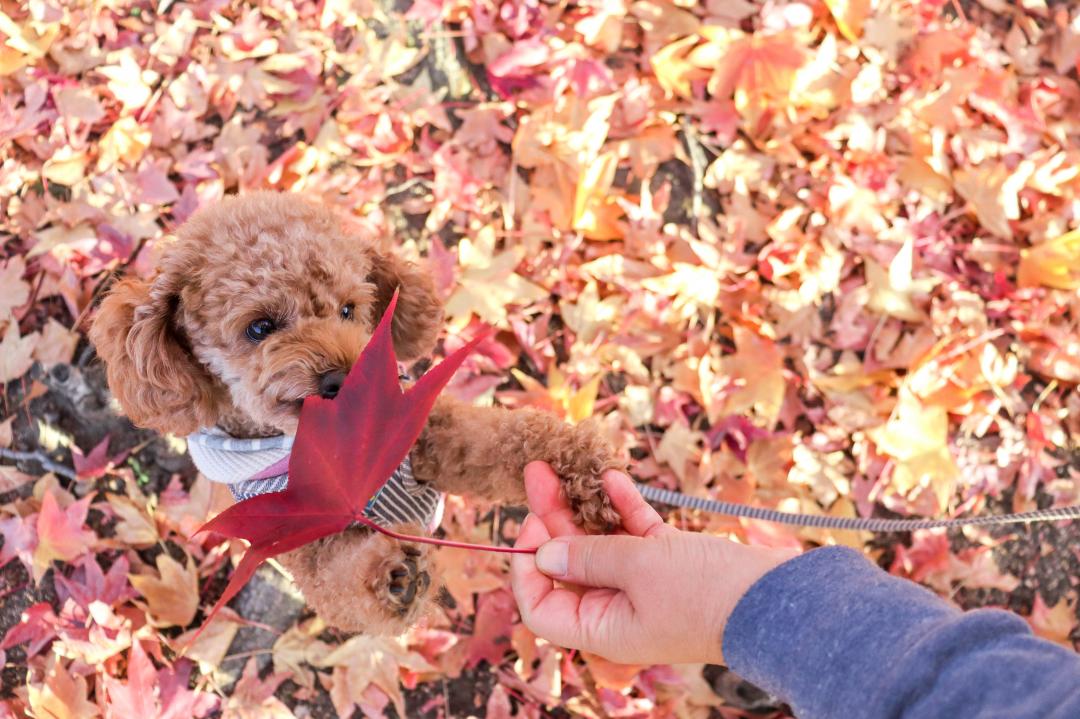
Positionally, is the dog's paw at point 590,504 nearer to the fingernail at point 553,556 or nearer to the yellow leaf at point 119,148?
the fingernail at point 553,556

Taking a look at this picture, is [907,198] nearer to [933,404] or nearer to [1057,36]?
[933,404]

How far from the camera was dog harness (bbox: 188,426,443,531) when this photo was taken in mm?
→ 1600

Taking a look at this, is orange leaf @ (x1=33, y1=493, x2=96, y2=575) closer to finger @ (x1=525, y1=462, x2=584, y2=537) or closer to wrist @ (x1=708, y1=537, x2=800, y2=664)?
finger @ (x1=525, y1=462, x2=584, y2=537)

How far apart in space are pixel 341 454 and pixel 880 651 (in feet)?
2.61

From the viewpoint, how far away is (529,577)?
1.42 meters

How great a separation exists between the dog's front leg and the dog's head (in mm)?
321

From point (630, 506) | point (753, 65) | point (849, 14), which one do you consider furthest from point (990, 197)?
point (630, 506)

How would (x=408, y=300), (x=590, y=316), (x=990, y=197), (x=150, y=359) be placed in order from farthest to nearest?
(x=990, y=197) < (x=590, y=316) < (x=408, y=300) < (x=150, y=359)

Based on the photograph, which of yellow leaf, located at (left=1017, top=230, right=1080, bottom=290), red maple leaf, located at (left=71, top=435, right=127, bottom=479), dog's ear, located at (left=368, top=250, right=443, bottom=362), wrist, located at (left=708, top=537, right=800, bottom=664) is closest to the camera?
wrist, located at (left=708, top=537, right=800, bottom=664)

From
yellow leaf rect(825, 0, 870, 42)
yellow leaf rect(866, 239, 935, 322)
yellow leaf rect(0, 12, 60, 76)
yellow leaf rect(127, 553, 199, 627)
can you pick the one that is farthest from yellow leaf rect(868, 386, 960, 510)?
yellow leaf rect(0, 12, 60, 76)

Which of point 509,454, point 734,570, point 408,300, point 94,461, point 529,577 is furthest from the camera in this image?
point 94,461

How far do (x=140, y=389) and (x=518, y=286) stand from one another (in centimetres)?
124

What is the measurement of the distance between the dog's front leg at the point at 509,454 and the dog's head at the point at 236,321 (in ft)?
1.05

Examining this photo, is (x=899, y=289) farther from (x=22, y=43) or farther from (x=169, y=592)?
(x=22, y=43)
